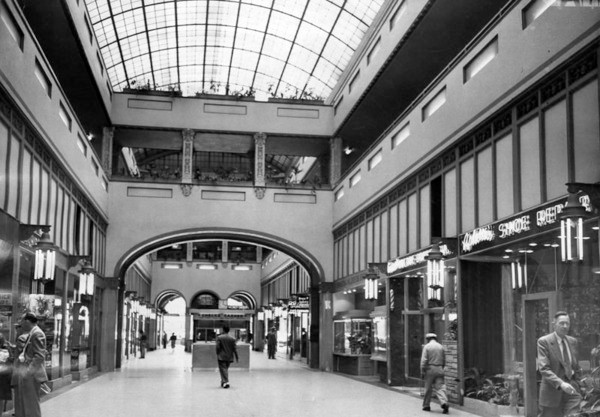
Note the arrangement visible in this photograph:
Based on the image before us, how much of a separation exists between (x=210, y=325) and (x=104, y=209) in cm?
2109

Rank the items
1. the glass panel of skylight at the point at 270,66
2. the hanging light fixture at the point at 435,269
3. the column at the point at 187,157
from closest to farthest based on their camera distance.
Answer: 1. the hanging light fixture at the point at 435,269
2. the column at the point at 187,157
3. the glass panel of skylight at the point at 270,66

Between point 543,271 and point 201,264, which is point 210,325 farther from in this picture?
point 543,271

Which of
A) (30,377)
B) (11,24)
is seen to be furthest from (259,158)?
(30,377)

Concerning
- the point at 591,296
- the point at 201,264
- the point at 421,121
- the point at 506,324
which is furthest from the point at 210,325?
the point at 591,296

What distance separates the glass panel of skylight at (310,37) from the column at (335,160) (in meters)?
4.73

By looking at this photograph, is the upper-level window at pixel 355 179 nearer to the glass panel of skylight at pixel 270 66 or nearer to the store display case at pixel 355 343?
the store display case at pixel 355 343

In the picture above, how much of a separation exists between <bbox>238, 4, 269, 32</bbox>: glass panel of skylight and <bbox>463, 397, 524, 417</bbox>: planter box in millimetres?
20113

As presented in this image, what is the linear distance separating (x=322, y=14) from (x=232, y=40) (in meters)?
5.82

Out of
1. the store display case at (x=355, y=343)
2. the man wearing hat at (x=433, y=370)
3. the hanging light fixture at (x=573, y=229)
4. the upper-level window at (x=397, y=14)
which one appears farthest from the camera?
the store display case at (x=355, y=343)

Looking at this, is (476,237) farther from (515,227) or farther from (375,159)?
(375,159)

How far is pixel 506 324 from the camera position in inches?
515

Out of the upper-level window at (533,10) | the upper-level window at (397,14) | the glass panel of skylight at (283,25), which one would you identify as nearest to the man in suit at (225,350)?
the upper-level window at (397,14)

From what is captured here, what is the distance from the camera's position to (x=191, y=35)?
31.8 meters

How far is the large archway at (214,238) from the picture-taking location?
83.9ft
